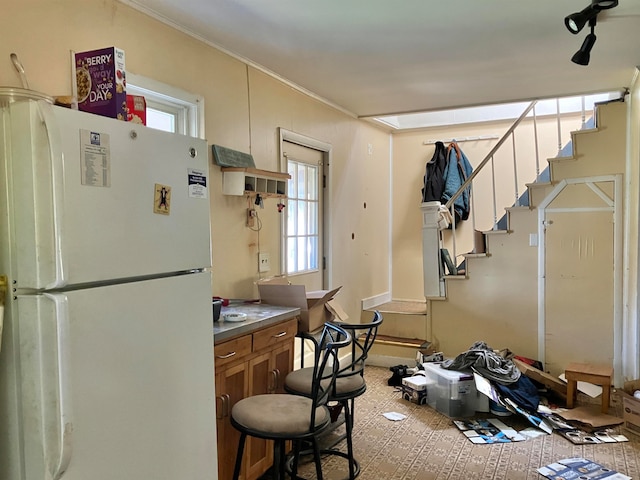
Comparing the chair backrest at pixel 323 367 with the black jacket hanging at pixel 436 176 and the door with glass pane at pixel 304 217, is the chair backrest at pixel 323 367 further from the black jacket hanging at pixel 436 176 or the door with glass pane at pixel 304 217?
the black jacket hanging at pixel 436 176

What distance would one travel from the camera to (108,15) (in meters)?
2.21

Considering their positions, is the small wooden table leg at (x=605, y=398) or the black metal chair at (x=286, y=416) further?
the small wooden table leg at (x=605, y=398)

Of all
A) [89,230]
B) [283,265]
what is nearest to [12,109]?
[89,230]

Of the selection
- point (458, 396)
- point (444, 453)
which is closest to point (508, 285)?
point (458, 396)

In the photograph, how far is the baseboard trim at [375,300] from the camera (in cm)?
512

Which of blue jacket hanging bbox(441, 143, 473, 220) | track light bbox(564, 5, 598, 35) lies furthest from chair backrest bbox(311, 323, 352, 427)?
blue jacket hanging bbox(441, 143, 473, 220)

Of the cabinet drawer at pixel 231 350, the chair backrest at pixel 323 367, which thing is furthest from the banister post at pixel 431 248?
the cabinet drawer at pixel 231 350

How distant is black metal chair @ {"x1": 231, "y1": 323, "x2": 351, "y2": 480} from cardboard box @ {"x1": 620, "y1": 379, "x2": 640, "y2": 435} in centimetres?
237

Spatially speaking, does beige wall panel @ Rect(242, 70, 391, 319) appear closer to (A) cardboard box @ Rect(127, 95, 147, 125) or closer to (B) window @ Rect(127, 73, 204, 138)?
(B) window @ Rect(127, 73, 204, 138)

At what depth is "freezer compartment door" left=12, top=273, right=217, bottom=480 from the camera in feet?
4.01

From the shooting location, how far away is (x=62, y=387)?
1225mm

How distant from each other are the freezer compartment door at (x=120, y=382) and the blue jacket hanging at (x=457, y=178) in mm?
3997

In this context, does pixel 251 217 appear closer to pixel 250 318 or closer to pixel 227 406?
pixel 250 318

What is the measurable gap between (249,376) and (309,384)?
33 centimetres
